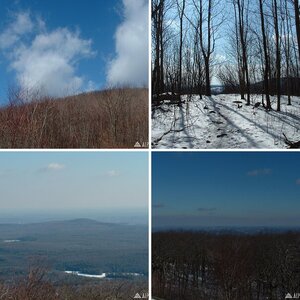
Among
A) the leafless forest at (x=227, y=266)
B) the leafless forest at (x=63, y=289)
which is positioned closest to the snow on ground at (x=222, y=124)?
the leafless forest at (x=227, y=266)

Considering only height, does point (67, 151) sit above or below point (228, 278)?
above

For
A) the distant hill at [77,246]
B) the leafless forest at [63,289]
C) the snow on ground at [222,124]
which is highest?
the snow on ground at [222,124]

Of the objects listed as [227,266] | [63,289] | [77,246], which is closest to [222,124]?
[227,266]

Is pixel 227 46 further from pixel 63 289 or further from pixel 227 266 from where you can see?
pixel 63 289

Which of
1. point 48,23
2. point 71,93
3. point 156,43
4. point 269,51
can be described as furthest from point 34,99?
point 269,51

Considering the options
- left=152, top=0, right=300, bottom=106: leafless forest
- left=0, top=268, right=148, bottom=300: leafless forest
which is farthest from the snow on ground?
left=0, top=268, right=148, bottom=300: leafless forest

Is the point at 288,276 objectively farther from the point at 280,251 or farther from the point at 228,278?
the point at 228,278

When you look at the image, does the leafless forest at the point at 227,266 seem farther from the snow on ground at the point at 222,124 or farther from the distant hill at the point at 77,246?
the snow on ground at the point at 222,124
